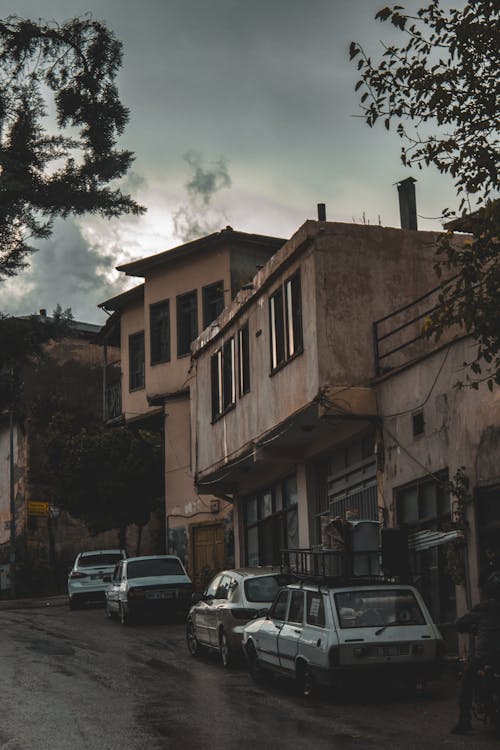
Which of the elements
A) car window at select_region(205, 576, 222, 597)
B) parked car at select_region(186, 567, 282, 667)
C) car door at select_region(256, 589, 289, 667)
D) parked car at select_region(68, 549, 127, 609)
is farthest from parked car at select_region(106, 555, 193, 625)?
car door at select_region(256, 589, 289, 667)

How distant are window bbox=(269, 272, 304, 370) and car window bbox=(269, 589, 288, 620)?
7061mm

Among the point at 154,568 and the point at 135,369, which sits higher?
the point at 135,369

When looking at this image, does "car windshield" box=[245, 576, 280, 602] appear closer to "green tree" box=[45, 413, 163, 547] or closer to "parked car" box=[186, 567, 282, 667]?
"parked car" box=[186, 567, 282, 667]

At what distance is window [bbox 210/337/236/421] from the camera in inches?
1051

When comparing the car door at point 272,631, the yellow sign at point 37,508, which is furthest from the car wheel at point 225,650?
the yellow sign at point 37,508

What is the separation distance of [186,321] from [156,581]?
39.1 ft

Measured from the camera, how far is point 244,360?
2539 centimetres

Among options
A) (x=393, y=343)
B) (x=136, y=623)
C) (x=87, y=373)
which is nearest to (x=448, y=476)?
(x=393, y=343)

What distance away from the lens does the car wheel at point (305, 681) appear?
43.9 feet

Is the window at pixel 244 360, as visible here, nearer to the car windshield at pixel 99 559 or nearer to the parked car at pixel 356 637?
the car windshield at pixel 99 559

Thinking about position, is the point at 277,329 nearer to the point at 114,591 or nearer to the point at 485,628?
the point at 114,591

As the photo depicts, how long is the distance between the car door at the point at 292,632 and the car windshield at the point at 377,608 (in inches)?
31.2

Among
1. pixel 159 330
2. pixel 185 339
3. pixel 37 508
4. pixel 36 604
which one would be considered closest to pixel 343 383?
pixel 185 339

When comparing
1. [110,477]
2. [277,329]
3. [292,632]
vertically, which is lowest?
[292,632]
